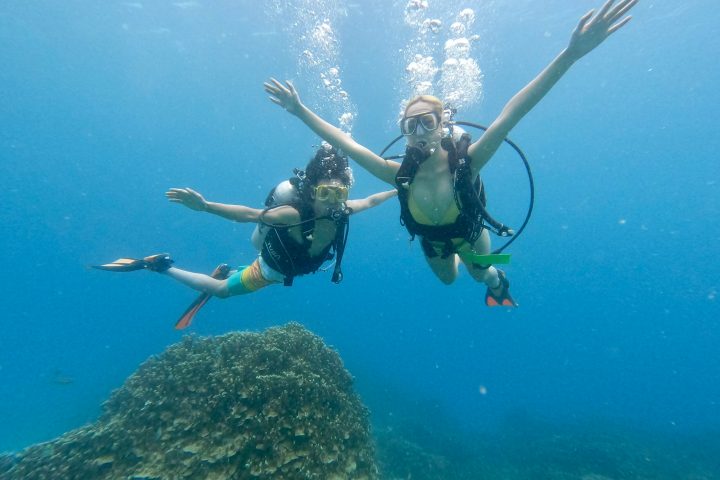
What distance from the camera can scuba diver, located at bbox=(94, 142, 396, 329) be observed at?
5777 mm

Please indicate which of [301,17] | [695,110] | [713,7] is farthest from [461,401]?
[695,110]

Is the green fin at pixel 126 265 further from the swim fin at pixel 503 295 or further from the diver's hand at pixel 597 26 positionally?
the diver's hand at pixel 597 26

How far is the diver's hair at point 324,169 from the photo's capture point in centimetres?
609

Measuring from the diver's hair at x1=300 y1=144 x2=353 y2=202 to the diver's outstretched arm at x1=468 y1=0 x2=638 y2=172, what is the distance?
2.60m

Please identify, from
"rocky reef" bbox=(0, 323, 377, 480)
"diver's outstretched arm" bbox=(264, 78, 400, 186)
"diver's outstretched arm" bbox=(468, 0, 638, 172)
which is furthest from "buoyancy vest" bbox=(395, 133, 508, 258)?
"rocky reef" bbox=(0, 323, 377, 480)

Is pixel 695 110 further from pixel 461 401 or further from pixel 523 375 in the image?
pixel 461 401

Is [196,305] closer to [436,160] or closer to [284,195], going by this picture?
[284,195]

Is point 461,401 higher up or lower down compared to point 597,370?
lower down

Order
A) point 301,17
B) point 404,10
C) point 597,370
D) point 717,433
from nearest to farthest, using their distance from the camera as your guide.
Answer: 1. point 717,433
2. point 404,10
3. point 301,17
4. point 597,370

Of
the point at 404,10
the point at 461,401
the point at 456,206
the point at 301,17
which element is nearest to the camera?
the point at 456,206

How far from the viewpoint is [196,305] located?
9102 mm

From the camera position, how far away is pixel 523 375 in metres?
43.0

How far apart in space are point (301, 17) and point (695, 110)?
6303 centimetres

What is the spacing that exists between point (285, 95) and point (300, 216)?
2124 mm
